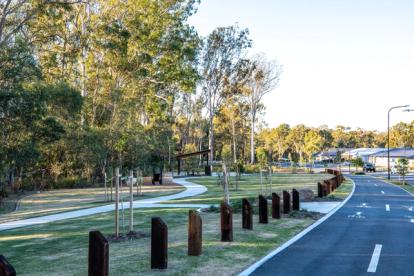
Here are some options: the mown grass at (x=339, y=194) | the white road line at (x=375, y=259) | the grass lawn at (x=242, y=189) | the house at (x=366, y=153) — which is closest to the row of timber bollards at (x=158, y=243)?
the white road line at (x=375, y=259)

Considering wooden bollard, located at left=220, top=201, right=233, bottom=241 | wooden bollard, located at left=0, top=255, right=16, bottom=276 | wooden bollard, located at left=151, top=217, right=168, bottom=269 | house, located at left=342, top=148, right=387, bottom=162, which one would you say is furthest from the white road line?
house, located at left=342, top=148, right=387, bottom=162

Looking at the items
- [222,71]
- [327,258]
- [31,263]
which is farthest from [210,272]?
[222,71]

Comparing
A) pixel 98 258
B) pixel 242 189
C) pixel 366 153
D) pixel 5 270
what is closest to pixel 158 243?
pixel 98 258

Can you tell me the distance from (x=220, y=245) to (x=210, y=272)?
2586 millimetres

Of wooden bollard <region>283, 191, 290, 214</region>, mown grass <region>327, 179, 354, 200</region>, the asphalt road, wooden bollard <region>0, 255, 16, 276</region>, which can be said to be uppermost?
wooden bollard <region>0, 255, 16, 276</region>

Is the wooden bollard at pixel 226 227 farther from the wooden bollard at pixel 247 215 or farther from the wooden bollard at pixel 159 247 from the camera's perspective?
the wooden bollard at pixel 159 247

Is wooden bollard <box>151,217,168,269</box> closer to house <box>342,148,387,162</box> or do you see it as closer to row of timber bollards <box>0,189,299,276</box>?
row of timber bollards <box>0,189,299,276</box>

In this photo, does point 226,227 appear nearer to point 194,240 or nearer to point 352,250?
point 194,240

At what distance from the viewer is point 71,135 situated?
1425 inches

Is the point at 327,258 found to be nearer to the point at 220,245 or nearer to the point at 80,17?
the point at 220,245

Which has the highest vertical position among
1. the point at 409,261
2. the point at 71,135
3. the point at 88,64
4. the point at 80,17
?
the point at 80,17

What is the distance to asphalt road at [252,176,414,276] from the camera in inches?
348

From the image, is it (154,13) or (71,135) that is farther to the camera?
(154,13)

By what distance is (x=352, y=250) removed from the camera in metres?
10.8
